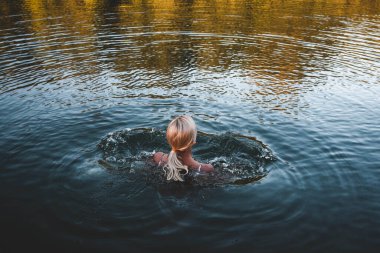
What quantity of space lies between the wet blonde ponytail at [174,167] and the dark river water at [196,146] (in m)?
0.41

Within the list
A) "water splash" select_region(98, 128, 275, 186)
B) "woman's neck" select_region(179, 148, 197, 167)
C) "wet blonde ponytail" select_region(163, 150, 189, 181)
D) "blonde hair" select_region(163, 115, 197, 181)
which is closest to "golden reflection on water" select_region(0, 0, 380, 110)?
"water splash" select_region(98, 128, 275, 186)

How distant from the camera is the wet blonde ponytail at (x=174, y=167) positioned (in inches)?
290

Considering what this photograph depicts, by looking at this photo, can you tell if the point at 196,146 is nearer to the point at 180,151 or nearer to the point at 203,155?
the point at 203,155

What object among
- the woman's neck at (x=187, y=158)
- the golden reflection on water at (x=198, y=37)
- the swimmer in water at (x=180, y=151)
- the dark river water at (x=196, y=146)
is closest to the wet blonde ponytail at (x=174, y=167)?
the swimmer in water at (x=180, y=151)

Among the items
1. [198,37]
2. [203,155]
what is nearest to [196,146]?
[203,155]

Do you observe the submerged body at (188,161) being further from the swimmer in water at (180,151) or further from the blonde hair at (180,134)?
the blonde hair at (180,134)

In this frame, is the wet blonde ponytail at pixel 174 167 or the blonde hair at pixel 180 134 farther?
the wet blonde ponytail at pixel 174 167

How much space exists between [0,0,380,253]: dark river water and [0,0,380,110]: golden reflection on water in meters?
0.24

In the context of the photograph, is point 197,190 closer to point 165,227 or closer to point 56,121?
point 165,227

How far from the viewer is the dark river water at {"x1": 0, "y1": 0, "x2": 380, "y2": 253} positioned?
6.94m

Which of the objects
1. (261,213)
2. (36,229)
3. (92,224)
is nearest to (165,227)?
(92,224)

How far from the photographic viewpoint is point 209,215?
739 centimetres

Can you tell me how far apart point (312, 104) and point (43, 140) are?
1164 centimetres

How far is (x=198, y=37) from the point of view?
28375 mm
